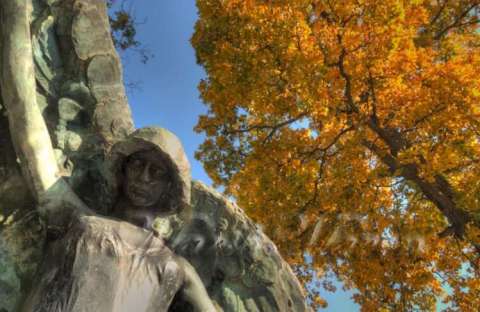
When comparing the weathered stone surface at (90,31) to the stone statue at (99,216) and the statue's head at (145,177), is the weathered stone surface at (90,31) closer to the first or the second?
the stone statue at (99,216)

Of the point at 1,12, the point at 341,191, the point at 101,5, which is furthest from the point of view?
the point at 341,191

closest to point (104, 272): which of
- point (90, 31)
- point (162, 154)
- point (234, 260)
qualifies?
point (162, 154)

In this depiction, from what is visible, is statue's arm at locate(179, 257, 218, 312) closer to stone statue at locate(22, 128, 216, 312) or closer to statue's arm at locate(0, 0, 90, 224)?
stone statue at locate(22, 128, 216, 312)

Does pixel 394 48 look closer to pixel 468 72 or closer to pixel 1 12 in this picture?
pixel 468 72

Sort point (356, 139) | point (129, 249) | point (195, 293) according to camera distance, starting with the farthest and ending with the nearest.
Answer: point (356, 139)
point (195, 293)
point (129, 249)

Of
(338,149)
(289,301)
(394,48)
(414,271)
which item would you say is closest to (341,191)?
(338,149)

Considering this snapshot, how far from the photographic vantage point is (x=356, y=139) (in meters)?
7.49

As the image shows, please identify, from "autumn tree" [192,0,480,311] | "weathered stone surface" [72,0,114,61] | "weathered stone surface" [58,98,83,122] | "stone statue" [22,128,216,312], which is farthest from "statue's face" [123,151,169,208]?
"autumn tree" [192,0,480,311]

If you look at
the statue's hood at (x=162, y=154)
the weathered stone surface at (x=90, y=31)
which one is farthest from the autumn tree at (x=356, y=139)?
the statue's hood at (x=162, y=154)

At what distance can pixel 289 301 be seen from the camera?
7.25 ft

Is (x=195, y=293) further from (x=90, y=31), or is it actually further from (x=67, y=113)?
(x=90, y=31)

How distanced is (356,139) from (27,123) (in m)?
6.25

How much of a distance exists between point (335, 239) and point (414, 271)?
1.52m

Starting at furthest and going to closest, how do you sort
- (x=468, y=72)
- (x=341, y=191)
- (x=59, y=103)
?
(x=341, y=191), (x=468, y=72), (x=59, y=103)
